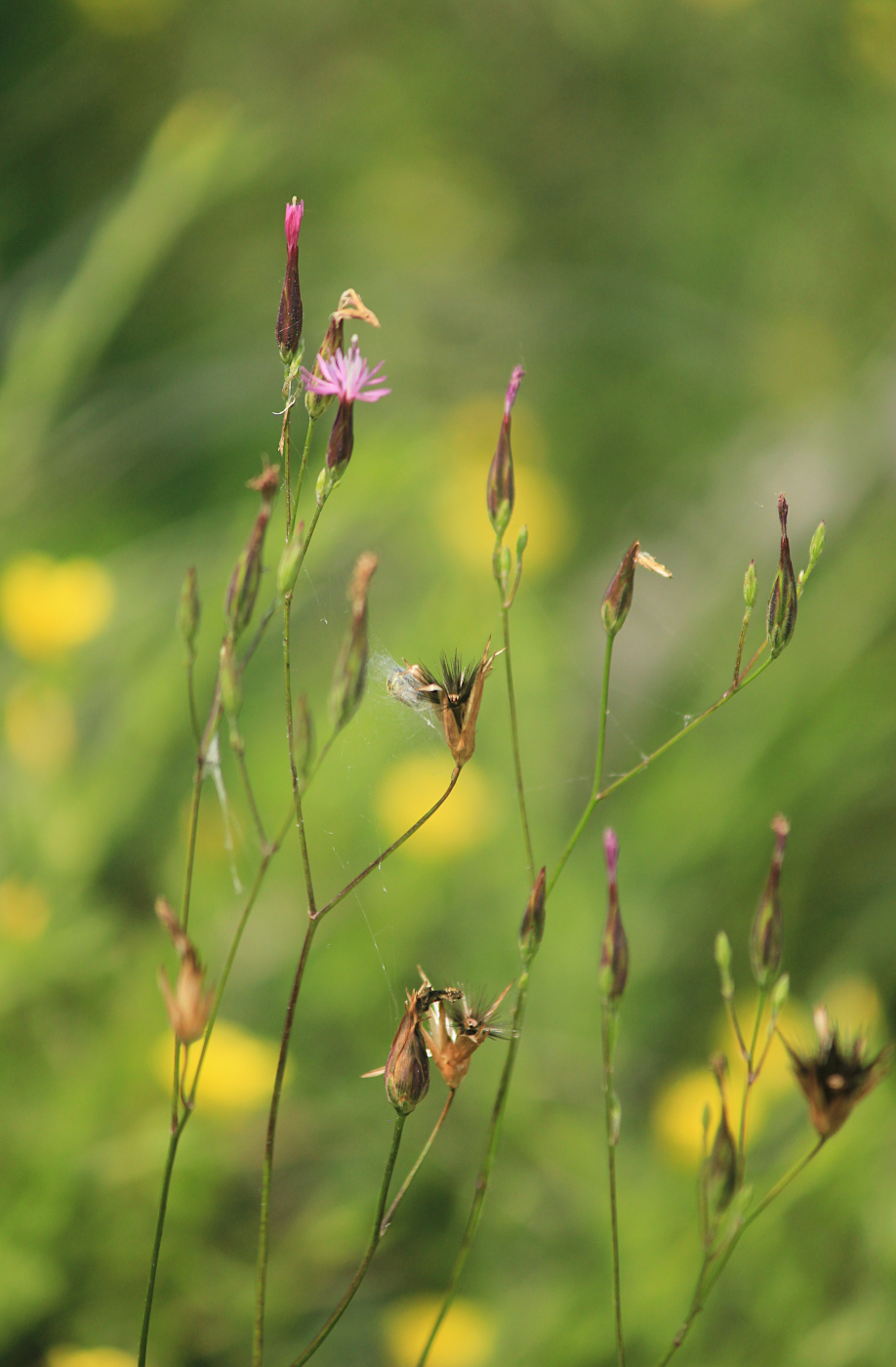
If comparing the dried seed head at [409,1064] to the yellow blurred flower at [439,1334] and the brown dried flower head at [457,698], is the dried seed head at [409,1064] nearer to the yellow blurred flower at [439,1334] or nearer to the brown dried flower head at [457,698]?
the brown dried flower head at [457,698]

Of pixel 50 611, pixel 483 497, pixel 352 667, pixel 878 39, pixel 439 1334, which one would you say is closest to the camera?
pixel 352 667

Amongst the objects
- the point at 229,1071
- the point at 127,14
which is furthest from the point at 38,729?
the point at 127,14

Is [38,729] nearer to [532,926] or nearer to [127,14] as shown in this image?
[532,926]

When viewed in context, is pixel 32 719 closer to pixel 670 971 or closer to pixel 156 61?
pixel 670 971

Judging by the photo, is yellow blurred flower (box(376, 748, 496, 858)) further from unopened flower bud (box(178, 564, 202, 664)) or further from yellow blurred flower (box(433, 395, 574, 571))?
unopened flower bud (box(178, 564, 202, 664))


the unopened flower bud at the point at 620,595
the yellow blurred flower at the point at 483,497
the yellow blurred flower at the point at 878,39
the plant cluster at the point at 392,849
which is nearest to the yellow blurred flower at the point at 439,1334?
the plant cluster at the point at 392,849

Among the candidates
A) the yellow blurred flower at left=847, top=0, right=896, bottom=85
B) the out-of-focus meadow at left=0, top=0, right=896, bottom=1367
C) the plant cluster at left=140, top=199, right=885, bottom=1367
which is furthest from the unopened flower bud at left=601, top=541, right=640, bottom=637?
the yellow blurred flower at left=847, top=0, right=896, bottom=85

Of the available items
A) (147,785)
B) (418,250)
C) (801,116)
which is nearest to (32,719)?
(147,785)
